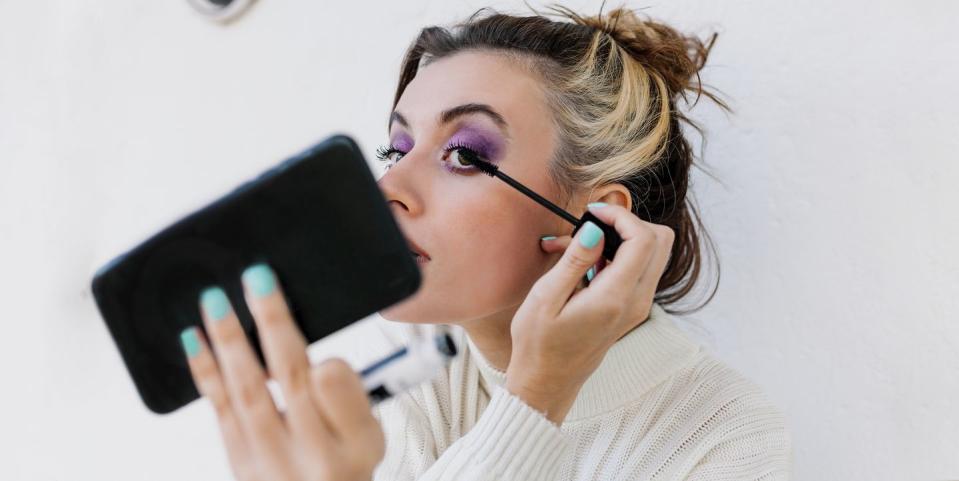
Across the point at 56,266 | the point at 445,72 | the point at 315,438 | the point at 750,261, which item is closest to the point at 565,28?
the point at 445,72

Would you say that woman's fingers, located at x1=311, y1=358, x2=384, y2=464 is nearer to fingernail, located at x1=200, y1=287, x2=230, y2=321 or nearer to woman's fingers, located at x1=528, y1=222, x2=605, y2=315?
fingernail, located at x1=200, y1=287, x2=230, y2=321

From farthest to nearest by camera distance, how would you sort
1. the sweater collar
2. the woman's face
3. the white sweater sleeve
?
the sweater collar, the woman's face, the white sweater sleeve

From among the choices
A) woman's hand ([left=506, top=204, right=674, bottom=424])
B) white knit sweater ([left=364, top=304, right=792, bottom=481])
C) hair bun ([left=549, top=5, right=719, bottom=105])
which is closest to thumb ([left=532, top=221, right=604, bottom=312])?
woman's hand ([left=506, top=204, right=674, bottom=424])

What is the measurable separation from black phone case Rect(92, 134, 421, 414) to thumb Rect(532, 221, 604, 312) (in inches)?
6.4

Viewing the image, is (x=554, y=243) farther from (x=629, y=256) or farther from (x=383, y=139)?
(x=383, y=139)

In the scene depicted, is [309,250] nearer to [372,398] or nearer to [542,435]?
[372,398]

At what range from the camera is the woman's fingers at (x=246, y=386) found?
16.9 inches

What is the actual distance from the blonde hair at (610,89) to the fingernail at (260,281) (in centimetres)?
42

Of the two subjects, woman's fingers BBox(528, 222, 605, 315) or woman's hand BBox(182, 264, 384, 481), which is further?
woman's fingers BBox(528, 222, 605, 315)

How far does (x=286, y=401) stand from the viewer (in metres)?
0.43

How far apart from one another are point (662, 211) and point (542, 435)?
0.43 meters

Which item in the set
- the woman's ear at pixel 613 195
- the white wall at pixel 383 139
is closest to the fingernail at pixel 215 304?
the woman's ear at pixel 613 195

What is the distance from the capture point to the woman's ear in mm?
835

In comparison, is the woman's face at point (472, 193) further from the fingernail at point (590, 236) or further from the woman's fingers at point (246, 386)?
A: the woman's fingers at point (246, 386)
